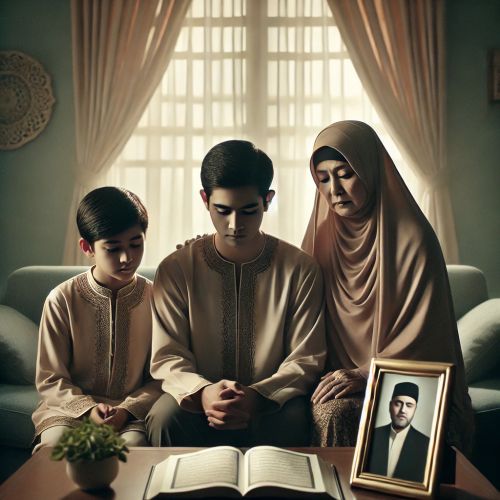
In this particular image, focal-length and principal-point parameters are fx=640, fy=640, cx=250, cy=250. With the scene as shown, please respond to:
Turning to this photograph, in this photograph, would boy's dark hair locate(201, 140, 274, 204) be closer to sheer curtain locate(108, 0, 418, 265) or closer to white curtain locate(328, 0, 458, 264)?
sheer curtain locate(108, 0, 418, 265)

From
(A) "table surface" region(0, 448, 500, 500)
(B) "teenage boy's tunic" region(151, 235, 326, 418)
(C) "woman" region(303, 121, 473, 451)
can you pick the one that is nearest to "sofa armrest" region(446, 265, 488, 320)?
(C) "woman" region(303, 121, 473, 451)

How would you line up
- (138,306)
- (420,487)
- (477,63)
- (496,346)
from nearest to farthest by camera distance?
1. (420,487)
2. (138,306)
3. (496,346)
4. (477,63)

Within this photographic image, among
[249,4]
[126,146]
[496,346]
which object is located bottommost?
[496,346]

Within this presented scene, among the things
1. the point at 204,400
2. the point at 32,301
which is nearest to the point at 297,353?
the point at 204,400

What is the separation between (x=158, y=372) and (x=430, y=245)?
0.96 m

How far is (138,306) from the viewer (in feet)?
7.30

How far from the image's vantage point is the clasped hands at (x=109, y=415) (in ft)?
6.35

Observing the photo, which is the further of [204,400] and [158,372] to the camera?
[158,372]

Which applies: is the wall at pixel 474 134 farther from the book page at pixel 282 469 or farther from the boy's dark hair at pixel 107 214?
the book page at pixel 282 469

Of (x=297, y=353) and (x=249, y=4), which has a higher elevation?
(x=249, y=4)

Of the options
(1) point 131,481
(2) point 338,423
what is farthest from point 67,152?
(1) point 131,481

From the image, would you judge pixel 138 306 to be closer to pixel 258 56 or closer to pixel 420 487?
pixel 420 487

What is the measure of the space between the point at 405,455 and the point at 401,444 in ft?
0.08

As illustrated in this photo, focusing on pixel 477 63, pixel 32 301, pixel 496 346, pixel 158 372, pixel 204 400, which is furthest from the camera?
pixel 477 63
